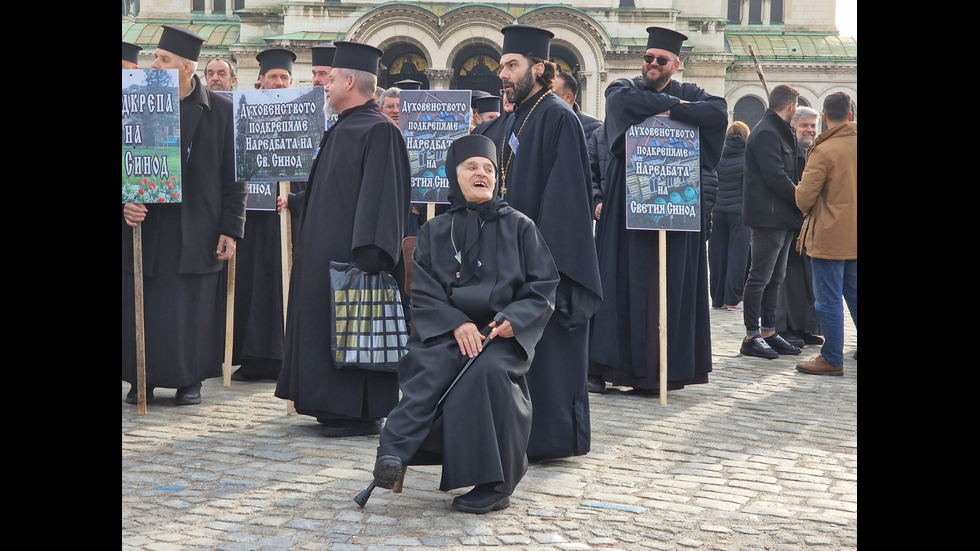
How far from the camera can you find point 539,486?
513cm

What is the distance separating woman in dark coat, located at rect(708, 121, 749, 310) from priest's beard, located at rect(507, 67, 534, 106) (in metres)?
6.31

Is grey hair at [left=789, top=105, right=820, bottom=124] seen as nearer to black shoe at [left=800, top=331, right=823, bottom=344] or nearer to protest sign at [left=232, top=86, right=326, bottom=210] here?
black shoe at [left=800, top=331, right=823, bottom=344]

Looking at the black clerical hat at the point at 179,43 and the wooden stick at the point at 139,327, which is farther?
the black clerical hat at the point at 179,43

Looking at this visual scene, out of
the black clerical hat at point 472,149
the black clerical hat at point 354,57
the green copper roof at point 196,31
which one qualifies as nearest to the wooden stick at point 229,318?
the black clerical hat at point 354,57

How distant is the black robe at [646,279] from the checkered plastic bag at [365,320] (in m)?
1.95

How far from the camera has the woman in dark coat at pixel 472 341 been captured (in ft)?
15.2

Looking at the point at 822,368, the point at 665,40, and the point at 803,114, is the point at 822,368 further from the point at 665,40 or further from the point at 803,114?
the point at 665,40

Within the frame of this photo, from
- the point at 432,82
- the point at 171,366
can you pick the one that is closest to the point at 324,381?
the point at 171,366

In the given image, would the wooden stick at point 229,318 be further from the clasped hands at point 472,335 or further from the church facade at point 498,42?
the church facade at point 498,42

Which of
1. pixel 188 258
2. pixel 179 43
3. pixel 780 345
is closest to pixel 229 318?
pixel 188 258

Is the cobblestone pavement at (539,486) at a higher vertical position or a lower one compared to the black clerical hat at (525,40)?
lower

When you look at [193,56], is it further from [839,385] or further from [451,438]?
[839,385]

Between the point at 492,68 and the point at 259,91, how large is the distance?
33.5 m
